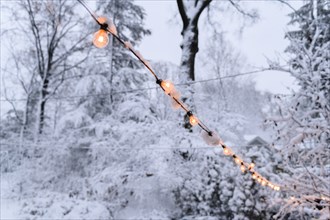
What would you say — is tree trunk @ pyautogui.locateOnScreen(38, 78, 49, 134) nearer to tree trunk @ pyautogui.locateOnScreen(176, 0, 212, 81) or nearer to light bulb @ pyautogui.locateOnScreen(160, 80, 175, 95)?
tree trunk @ pyautogui.locateOnScreen(176, 0, 212, 81)

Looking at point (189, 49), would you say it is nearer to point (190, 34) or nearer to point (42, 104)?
point (190, 34)

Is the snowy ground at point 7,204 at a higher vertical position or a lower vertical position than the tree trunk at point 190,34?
lower

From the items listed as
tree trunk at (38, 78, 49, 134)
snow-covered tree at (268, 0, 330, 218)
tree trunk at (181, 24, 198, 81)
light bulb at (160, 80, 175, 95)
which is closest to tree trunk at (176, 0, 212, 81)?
tree trunk at (181, 24, 198, 81)

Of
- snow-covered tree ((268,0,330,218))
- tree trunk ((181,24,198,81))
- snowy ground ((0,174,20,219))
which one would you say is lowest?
snowy ground ((0,174,20,219))

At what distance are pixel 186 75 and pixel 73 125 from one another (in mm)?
4538

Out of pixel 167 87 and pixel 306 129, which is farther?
pixel 306 129

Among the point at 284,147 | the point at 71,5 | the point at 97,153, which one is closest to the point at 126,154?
the point at 97,153

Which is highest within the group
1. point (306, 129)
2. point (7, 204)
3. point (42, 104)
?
point (42, 104)

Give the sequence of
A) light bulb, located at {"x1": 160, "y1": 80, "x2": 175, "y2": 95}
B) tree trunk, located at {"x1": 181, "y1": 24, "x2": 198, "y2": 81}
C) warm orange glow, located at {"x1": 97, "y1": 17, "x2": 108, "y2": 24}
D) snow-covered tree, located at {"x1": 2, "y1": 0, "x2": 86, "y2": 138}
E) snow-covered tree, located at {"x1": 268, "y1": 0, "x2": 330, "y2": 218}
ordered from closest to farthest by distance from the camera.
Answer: warm orange glow, located at {"x1": 97, "y1": 17, "x2": 108, "y2": 24}
light bulb, located at {"x1": 160, "y1": 80, "x2": 175, "y2": 95}
snow-covered tree, located at {"x1": 268, "y1": 0, "x2": 330, "y2": 218}
tree trunk, located at {"x1": 181, "y1": 24, "x2": 198, "y2": 81}
snow-covered tree, located at {"x1": 2, "y1": 0, "x2": 86, "y2": 138}

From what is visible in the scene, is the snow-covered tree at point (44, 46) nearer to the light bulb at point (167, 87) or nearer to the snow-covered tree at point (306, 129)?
the snow-covered tree at point (306, 129)

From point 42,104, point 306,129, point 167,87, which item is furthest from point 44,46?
point 167,87

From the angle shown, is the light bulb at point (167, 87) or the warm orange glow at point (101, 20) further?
the light bulb at point (167, 87)

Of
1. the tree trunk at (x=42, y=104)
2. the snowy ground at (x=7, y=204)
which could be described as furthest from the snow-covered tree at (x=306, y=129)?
the tree trunk at (x=42, y=104)

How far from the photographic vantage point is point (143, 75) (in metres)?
14.8
